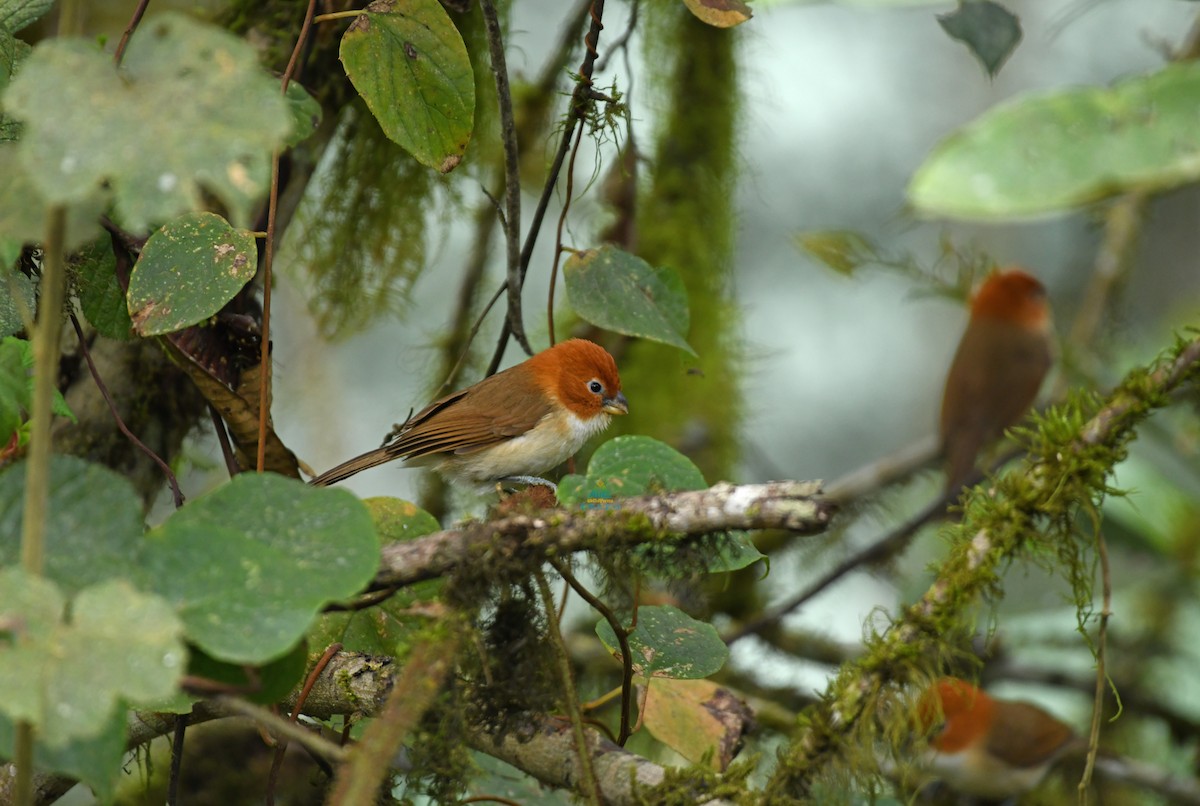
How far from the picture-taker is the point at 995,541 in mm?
1876


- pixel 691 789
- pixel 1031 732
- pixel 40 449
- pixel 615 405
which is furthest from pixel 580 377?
pixel 1031 732

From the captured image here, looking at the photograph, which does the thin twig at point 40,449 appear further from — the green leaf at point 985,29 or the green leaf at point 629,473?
the green leaf at point 985,29

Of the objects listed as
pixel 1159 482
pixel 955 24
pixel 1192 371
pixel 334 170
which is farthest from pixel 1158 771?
pixel 334 170

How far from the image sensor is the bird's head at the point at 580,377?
10.9 ft

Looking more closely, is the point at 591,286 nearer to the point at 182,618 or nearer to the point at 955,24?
the point at 955,24

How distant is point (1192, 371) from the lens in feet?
6.20

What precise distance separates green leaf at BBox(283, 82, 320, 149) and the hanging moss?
186 cm

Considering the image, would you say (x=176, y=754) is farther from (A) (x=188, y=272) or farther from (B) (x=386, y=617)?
(A) (x=188, y=272)

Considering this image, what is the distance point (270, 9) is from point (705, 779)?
2.13 metres

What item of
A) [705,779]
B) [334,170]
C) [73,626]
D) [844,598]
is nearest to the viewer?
[73,626]

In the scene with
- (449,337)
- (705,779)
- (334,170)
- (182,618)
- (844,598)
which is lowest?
→ (844,598)

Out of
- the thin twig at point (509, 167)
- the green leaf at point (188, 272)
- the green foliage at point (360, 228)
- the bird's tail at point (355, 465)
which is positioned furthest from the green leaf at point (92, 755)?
the green foliage at point (360, 228)

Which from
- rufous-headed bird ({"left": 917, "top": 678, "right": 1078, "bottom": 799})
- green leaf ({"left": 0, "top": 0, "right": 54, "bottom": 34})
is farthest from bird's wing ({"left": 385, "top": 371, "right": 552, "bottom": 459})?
rufous-headed bird ({"left": 917, "top": 678, "right": 1078, "bottom": 799})

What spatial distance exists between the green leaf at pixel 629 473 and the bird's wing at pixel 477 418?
1.26 m
